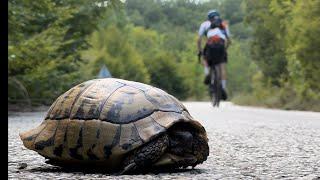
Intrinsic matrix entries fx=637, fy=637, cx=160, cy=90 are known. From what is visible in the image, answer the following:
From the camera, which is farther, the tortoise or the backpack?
the backpack

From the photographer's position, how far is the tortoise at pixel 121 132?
348 cm

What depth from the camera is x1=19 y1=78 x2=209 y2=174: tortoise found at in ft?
11.4

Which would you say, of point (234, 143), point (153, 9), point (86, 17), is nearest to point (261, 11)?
point (86, 17)

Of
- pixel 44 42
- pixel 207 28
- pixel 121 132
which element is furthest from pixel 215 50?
pixel 121 132

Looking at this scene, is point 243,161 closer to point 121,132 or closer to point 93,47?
point 121,132

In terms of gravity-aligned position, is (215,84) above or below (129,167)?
below

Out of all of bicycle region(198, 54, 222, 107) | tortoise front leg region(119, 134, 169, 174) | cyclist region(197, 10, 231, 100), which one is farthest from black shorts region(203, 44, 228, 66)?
tortoise front leg region(119, 134, 169, 174)

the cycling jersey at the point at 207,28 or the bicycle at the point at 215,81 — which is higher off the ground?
the cycling jersey at the point at 207,28

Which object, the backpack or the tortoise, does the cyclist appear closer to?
the backpack

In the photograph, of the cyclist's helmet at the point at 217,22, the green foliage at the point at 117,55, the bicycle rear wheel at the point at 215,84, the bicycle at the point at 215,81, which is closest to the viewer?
the cyclist's helmet at the point at 217,22

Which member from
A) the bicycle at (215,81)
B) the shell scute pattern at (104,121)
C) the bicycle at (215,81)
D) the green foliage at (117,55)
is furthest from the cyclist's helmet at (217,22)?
the green foliage at (117,55)

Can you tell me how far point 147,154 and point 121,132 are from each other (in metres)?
0.20

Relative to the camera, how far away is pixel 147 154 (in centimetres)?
345

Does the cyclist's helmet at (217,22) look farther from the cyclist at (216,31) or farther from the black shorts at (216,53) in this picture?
the black shorts at (216,53)
